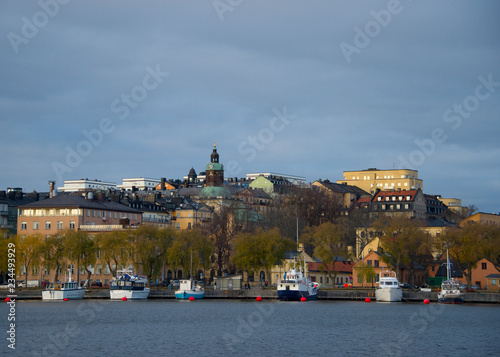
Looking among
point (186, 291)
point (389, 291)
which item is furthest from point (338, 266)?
point (186, 291)

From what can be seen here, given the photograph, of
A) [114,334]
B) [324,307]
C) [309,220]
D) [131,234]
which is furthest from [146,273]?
[309,220]

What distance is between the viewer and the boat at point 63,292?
12094cm

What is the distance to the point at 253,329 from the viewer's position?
82.6m

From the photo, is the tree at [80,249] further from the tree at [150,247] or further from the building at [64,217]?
the building at [64,217]

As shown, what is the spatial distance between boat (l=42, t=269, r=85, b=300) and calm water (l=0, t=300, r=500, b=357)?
22.9ft

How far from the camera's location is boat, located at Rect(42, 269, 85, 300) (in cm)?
12094

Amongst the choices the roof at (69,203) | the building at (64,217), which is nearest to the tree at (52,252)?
the building at (64,217)

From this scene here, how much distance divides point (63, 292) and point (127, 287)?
815 cm

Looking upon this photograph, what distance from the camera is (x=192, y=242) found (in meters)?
134

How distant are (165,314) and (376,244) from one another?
6079cm

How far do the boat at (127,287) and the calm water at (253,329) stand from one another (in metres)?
7.65

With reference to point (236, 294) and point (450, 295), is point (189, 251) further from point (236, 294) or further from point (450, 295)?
point (450, 295)

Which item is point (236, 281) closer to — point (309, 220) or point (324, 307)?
point (324, 307)

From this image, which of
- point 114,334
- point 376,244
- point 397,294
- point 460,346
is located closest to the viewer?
point 460,346
